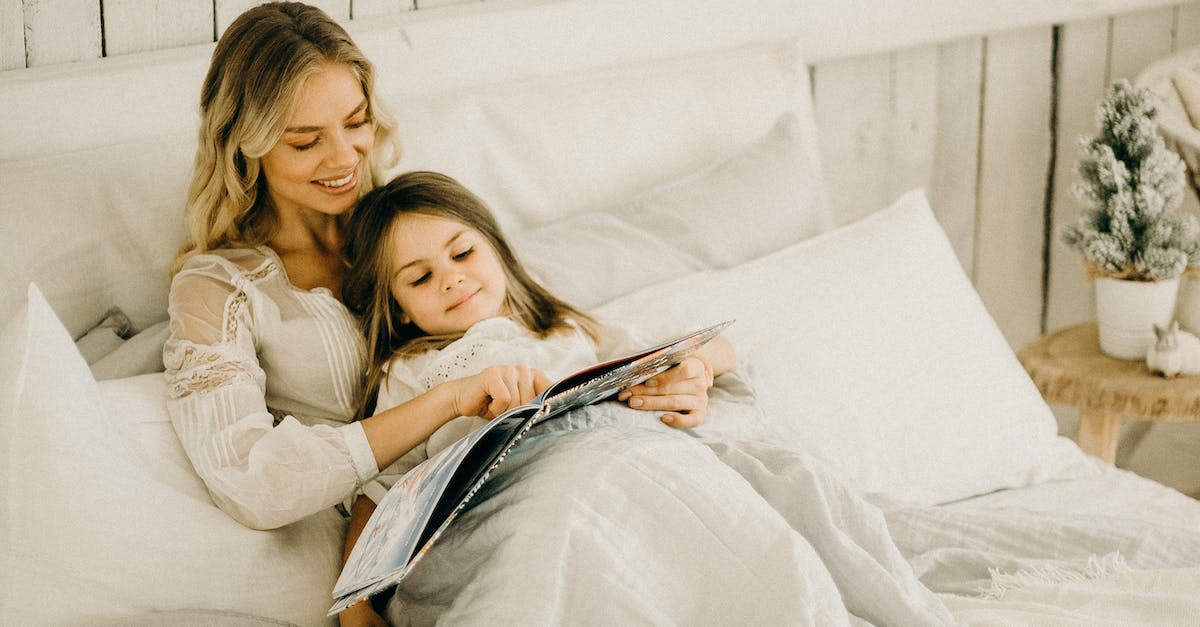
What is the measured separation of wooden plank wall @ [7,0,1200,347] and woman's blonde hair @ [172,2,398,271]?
1.09 m

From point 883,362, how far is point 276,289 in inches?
30.0

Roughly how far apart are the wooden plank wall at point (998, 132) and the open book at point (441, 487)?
1252 millimetres

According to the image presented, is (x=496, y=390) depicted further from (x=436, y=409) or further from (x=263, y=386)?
(x=263, y=386)

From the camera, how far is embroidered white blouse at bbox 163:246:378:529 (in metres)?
1.16

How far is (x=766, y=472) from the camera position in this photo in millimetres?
1156

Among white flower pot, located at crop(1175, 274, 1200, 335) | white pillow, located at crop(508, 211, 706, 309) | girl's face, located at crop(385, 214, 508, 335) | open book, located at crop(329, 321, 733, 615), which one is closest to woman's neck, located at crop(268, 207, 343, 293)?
girl's face, located at crop(385, 214, 508, 335)

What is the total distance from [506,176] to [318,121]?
Result: 1.16 feet

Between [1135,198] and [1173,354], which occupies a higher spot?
[1135,198]

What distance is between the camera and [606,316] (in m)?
1.49

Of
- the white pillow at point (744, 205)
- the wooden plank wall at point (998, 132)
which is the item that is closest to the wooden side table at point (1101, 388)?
the wooden plank wall at point (998, 132)

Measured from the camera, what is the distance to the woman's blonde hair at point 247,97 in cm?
128

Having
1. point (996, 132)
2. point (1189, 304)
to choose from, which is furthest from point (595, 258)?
point (996, 132)

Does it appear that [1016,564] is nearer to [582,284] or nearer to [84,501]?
[582,284]

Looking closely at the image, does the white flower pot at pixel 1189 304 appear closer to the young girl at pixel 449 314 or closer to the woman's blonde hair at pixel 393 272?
the young girl at pixel 449 314
